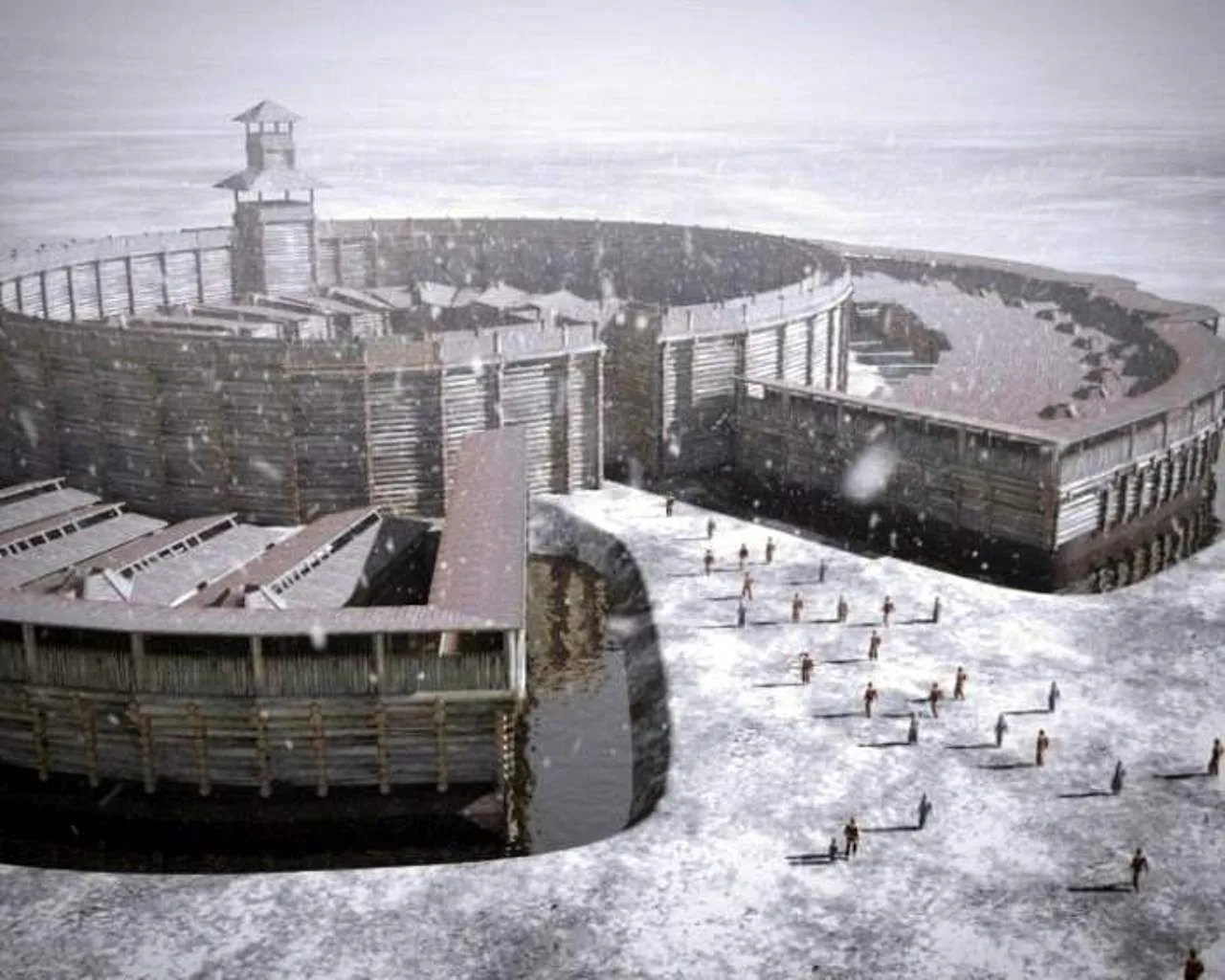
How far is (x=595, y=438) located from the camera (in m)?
44.0

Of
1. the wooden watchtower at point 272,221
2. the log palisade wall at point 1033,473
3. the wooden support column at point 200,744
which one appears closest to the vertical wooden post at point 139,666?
the wooden support column at point 200,744

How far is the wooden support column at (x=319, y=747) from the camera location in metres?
25.2

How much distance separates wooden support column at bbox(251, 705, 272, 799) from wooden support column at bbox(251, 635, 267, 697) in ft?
1.35

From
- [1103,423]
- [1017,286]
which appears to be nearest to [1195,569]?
[1103,423]

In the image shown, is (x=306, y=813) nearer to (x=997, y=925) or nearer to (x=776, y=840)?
(x=776, y=840)

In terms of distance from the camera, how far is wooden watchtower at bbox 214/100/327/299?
211 ft

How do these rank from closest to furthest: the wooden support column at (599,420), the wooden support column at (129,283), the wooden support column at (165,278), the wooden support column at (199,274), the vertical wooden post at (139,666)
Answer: the vertical wooden post at (139,666), the wooden support column at (599,420), the wooden support column at (129,283), the wooden support column at (165,278), the wooden support column at (199,274)

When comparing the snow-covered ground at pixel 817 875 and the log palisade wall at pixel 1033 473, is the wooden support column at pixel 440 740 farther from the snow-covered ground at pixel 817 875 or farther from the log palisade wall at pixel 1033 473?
the log palisade wall at pixel 1033 473

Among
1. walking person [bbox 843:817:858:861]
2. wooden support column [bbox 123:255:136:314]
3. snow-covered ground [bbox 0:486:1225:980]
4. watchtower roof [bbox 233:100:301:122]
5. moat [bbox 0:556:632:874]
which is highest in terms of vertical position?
watchtower roof [bbox 233:100:301:122]

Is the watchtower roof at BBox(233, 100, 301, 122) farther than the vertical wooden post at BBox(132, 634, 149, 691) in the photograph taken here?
Yes

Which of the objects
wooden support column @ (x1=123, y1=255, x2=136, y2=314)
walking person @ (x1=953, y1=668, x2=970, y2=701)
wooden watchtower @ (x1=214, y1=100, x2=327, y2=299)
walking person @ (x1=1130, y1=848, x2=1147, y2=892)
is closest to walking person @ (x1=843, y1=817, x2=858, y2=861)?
walking person @ (x1=1130, y1=848, x2=1147, y2=892)

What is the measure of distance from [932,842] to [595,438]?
Answer: 23863 mm

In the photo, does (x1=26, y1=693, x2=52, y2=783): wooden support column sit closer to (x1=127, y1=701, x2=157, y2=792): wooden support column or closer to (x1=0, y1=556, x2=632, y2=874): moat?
(x1=0, y1=556, x2=632, y2=874): moat

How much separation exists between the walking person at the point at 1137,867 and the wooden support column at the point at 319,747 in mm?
15539
